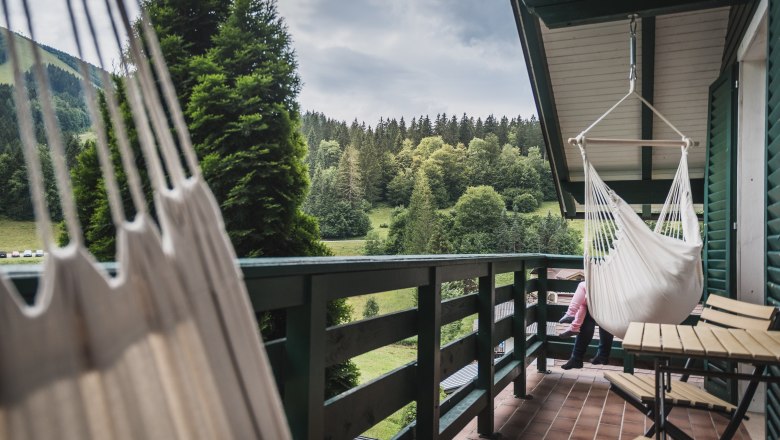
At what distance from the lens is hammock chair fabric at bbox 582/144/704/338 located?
2.40 metres

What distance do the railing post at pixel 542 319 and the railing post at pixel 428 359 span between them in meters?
2.01

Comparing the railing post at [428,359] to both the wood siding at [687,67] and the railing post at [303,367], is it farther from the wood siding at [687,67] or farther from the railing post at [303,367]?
the wood siding at [687,67]

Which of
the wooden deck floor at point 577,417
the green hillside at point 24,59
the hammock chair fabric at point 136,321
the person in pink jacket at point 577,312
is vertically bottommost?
the wooden deck floor at point 577,417

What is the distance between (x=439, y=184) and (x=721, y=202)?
31795 millimetres

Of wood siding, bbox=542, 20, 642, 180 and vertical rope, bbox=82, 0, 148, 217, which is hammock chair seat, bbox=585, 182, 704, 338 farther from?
vertical rope, bbox=82, 0, 148, 217

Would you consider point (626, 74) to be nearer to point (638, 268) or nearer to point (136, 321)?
point (638, 268)

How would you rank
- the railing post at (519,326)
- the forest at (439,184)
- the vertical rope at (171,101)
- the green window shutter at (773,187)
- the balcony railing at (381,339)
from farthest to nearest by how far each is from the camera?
1. the forest at (439,184)
2. the railing post at (519,326)
3. the green window shutter at (773,187)
4. the balcony railing at (381,339)
5. the vertical rope at (171,101)

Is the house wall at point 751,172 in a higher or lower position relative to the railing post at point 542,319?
higher

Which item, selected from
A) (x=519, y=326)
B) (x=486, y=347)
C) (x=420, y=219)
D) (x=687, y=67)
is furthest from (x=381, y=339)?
(x=420, y=219)

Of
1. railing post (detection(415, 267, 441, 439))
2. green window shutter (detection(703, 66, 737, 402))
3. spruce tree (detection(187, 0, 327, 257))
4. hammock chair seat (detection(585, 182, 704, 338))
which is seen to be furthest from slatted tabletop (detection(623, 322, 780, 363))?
spruce tree (detection(187, 0, 327, 257))

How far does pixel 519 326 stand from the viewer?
3.02m

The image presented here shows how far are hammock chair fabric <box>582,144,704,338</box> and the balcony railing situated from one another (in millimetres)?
423

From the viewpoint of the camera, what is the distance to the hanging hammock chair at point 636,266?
240 cm

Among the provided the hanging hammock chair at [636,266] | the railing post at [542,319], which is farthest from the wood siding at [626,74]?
the railing post at [542,319]
